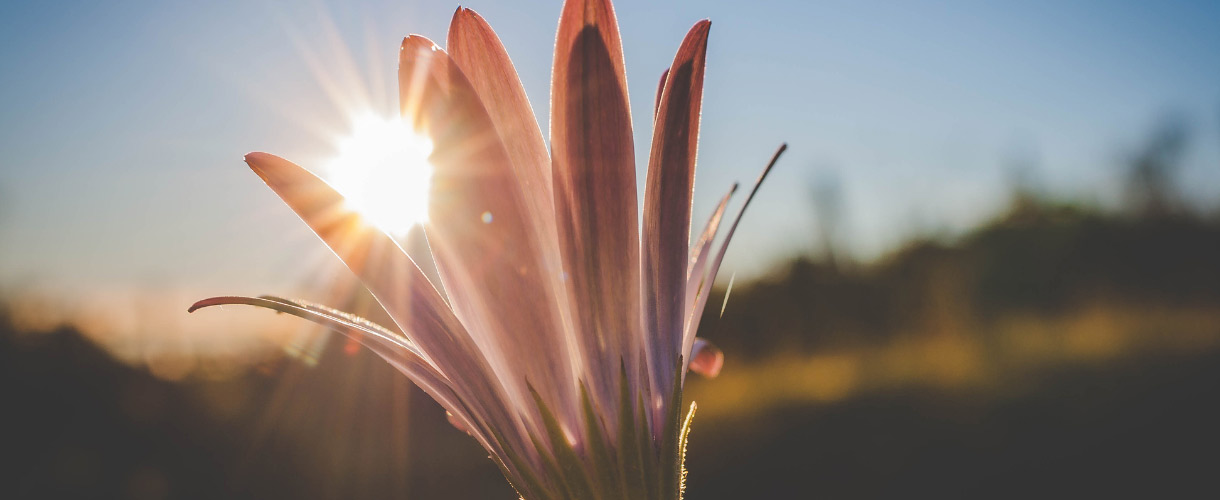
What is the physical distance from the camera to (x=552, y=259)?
356mm

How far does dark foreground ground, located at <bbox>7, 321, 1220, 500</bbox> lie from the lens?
1.79 m

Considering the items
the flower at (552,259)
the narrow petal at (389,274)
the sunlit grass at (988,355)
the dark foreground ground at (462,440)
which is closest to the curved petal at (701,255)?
the flower at (552,259)

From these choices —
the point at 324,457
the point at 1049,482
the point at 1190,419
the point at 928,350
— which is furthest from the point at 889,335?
the point at 324,457

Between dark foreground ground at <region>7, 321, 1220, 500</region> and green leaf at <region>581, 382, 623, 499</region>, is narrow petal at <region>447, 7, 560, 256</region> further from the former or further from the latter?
dark foreground ground at <region>7, 321, 1220, 500</region>

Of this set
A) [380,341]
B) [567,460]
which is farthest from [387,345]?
[567,460]

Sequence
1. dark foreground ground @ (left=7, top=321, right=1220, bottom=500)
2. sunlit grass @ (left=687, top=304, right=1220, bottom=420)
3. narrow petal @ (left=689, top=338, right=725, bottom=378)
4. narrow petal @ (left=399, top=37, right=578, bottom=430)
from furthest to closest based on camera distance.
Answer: sunlit grass @ (left=687, top=304, right=1220, bottom=420), dark foreground ground @ (left=7, top=321, right=1220, bottom=500), narrow petal @ (left=689, top=338, right=725, bottom=378), narrow petal @ (left=399, top=37, right=578, bottom=430)

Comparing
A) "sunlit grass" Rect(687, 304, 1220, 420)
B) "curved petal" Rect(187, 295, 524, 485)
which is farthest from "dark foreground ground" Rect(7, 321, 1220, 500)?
"curved petal" Rect(187, 295, 524, 485)

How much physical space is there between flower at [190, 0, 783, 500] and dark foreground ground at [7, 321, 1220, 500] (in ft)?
4.15

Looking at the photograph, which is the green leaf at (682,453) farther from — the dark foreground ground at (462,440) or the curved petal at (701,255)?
the dark foreground ground at (462,440)

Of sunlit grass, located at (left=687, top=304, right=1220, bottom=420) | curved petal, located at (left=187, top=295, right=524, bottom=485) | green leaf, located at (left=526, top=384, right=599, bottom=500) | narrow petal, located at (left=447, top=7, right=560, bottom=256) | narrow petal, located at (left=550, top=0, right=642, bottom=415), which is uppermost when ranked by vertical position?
sunlit grass, located at (left=687, top=304, right=1220, bottom=420)

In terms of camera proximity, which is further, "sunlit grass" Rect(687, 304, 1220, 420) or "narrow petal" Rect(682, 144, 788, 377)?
"sunlit grass" Rect(687, 304, 1220, 420)

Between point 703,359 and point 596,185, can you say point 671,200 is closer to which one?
point 596,185

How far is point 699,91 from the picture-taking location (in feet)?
1.05

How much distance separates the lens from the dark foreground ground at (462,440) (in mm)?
1790
